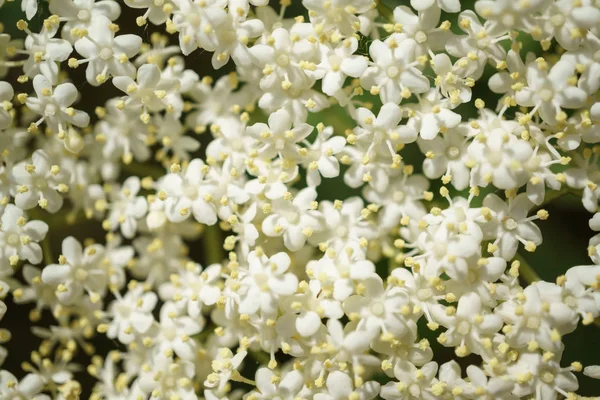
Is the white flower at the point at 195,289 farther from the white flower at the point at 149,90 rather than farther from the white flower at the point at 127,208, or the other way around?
the white flower at the point at 149,90

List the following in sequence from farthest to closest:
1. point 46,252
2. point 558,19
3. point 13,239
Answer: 1. point 46,252
2. point 13,239
3. point 558,19

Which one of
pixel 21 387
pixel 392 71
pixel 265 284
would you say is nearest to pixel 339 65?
pixel 392 71

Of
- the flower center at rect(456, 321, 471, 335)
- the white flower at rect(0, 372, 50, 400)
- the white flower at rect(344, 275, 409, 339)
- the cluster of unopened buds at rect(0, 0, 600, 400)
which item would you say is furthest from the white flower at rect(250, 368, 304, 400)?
the white flower at rect(0, 372, 50, 400)

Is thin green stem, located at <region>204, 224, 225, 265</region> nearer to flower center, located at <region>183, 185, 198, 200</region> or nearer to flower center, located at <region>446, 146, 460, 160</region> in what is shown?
flower center, located at <region>183, 185, 198, 200</region>

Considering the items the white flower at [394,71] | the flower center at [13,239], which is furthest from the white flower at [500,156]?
the flower center at [13,239]

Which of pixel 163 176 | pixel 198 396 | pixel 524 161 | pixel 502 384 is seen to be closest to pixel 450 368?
pixel 502 384

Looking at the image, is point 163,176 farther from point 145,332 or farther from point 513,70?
point 513,70

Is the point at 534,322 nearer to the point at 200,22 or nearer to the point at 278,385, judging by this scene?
the point at 278,385
